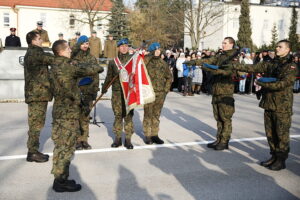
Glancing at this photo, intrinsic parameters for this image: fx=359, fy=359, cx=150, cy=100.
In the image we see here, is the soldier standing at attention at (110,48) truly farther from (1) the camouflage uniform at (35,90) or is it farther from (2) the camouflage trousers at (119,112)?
(1) the camouflage uniform at (35,90)

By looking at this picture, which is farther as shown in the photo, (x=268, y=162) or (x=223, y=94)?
(x=223, y=94)

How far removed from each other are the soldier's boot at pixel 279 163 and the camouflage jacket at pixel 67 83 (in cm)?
327

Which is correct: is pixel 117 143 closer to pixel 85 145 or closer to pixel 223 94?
pixel 85 145

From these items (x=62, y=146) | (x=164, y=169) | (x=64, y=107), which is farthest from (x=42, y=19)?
(x=62, y=146)

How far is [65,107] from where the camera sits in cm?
492

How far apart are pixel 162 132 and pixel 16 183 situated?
13.9ft

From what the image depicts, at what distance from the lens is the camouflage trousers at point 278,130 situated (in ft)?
19.2

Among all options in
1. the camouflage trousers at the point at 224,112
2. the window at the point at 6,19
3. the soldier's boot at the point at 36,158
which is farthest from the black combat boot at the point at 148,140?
the window at the point at 6,19

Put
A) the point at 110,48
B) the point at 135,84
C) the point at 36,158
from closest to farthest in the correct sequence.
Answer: the point at 36,158 < the point at 135,84 < the point at 110,48

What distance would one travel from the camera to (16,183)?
5145mm

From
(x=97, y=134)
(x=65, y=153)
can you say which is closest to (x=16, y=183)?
(x=65, y=153)

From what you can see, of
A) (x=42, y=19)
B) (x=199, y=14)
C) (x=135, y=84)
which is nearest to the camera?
(x=135, y=84)

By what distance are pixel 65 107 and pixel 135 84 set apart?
184 centimetres

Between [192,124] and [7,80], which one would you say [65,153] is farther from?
[7,80]
